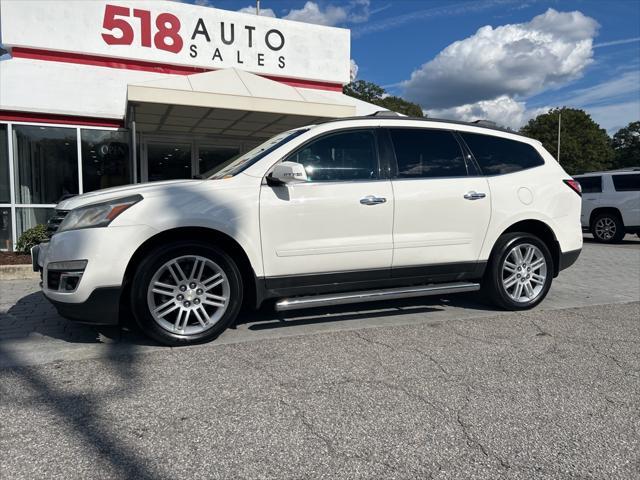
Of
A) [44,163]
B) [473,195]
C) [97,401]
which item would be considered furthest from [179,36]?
[97,401]

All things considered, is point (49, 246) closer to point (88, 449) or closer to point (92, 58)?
point (88, 449)

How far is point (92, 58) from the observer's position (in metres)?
11.0

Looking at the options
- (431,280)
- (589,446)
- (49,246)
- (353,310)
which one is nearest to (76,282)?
(49,246)

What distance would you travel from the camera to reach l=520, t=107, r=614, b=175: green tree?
59.2 m

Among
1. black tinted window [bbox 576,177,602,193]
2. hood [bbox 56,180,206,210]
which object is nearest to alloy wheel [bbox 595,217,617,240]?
black tinted window [bbox 576,177,602,193]

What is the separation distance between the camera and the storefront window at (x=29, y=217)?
9728 millimetres

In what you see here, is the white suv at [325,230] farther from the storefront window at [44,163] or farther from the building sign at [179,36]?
the building sign at [179,36]

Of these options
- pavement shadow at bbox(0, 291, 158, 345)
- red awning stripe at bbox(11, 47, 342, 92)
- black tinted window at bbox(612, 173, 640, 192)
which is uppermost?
red awning stripe at bbox(11, 47, 342, 92)

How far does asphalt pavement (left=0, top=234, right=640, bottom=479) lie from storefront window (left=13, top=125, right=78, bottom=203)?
237 inches

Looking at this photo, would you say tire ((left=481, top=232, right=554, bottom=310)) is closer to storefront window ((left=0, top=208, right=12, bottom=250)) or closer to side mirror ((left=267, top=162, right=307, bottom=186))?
side mirror ((left=267, top=162, right=307, bottom=186))

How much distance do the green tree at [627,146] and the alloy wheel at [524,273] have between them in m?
74.1

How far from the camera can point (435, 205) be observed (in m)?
4.61

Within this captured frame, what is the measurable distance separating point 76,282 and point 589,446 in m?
3.47

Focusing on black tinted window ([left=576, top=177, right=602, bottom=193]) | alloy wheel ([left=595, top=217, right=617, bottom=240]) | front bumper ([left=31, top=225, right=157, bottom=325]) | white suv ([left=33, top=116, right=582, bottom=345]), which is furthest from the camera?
black tinted window ([left=576, top=177, right=602, bottom=193])
